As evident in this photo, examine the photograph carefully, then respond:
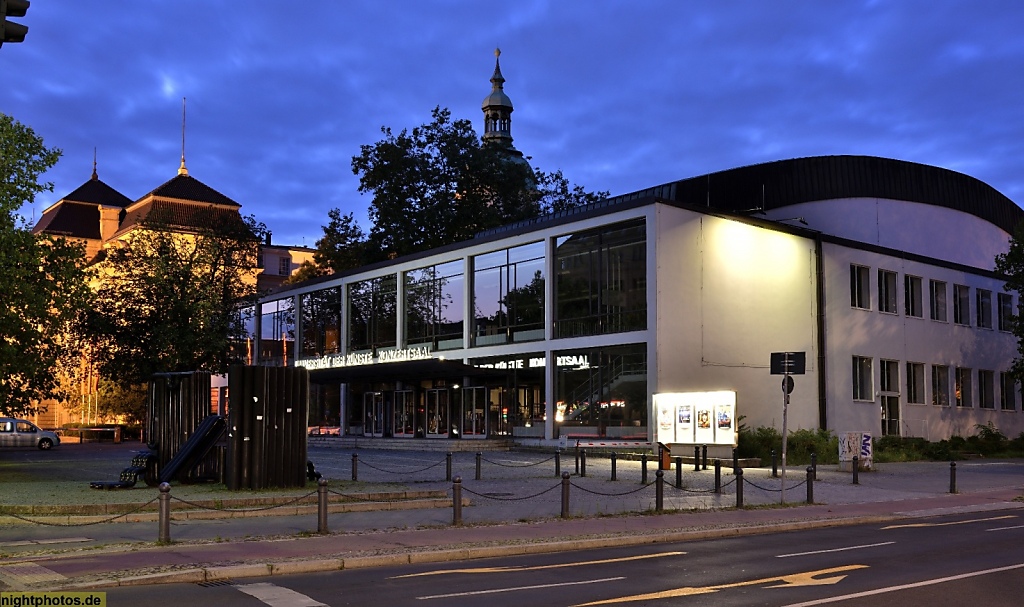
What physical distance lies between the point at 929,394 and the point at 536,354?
21738 mm

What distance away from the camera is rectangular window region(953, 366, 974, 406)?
54312 mm

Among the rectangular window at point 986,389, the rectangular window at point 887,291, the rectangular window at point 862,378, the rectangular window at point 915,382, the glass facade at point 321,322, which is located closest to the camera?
the rectangular window at point 862,378

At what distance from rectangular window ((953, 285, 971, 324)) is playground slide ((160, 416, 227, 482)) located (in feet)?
144

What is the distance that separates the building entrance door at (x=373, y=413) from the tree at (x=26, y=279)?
2401cm

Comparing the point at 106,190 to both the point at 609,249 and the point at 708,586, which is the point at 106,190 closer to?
the point at 609,249

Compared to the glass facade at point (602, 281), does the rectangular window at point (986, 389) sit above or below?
below

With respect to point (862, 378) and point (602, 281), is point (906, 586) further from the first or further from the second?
point (862, 378)

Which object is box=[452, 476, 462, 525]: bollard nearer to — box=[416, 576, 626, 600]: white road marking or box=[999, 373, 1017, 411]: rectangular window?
box=[416, 576, 626, 600]: white road marking

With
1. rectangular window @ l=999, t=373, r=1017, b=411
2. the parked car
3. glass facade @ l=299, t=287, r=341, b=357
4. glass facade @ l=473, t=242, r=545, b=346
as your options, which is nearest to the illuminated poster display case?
glass facade @ l=473, t=242, r=545, b=346

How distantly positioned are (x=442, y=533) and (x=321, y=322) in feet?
154

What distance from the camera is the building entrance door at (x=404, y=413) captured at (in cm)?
5219

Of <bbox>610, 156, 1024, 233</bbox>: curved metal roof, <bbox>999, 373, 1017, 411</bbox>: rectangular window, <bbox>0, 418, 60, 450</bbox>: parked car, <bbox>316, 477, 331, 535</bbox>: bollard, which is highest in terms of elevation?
<bbox>610, 156, 1024, 233</bbox>: curved metal roof

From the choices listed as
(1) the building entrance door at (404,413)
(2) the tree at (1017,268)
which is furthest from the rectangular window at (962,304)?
(1) the building entrance door at (404,413)

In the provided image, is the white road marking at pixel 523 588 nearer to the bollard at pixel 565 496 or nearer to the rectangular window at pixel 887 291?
the bollard at pixel 565 496
